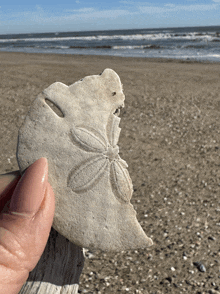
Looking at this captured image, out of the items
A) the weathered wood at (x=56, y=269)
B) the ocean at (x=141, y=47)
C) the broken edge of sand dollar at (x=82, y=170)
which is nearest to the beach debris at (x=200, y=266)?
the broken edge of sand dollar at (x=82, y=170)

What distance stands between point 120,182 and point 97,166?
21 cm

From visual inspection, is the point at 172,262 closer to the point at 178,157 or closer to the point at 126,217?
the point at 126,217

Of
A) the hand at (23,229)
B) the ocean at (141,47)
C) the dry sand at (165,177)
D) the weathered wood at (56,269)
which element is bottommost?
the dry sand at (165,177)

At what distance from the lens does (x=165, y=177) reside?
619 centimetres

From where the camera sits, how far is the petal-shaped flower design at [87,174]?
87.9 inches

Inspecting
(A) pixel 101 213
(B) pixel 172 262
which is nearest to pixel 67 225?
(A) pixel 101 213

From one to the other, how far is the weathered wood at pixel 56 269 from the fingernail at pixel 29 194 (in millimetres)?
603

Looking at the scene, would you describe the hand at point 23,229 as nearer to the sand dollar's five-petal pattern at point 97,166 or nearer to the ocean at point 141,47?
the sand dollar's five-petal pattern at point 97,166

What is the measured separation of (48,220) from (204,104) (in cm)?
950

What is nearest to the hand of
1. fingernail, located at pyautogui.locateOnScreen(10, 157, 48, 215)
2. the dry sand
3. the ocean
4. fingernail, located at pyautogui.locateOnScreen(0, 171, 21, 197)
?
fingernail, located at pyautogui.locateOnScreen(10, 157, 48, 215)

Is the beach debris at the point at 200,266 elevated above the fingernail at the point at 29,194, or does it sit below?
below

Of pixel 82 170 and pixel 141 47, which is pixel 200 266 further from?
pixel 141 47

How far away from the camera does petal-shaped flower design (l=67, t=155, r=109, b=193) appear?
7.32ft

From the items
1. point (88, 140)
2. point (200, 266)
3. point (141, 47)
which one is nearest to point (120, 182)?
point (88, 140)
